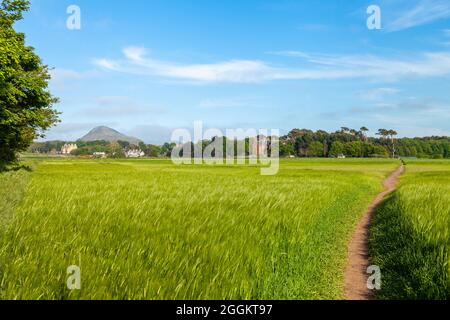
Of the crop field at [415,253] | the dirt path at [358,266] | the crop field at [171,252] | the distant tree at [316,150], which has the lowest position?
the dirt path at [358,266]

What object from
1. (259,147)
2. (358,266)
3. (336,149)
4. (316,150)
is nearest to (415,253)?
(358,266)

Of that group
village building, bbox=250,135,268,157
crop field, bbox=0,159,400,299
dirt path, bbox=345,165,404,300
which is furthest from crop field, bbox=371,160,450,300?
village building, bbox=250,135,268,157

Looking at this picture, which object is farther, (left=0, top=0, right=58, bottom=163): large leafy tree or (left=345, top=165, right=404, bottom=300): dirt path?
(left=0, top=0, right=58, bottom=163): large leafy tree

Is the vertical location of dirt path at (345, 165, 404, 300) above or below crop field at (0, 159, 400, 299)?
below

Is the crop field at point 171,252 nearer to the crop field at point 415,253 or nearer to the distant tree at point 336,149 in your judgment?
the crop field at point 415,253

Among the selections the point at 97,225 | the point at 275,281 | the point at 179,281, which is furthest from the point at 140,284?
the point at 97,225

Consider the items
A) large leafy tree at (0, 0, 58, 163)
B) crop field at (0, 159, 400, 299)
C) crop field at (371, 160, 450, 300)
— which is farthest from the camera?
large leafy tree at (0, 0, 58, 163)

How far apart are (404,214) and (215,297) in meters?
9.72

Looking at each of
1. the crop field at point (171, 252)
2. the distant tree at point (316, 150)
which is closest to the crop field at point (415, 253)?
the crop field at point (171, 252)

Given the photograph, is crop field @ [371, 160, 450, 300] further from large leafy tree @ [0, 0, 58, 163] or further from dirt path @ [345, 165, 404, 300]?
large leafy tree @ [0, 0, 58, 163]

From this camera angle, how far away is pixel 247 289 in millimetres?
5379

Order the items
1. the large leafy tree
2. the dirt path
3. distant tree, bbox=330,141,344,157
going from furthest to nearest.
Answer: distant tree, bbox=330,141,344,157, the large leafy tree, the dirt path

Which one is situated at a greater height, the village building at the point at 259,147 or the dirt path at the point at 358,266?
the village building at the point at 259,147
